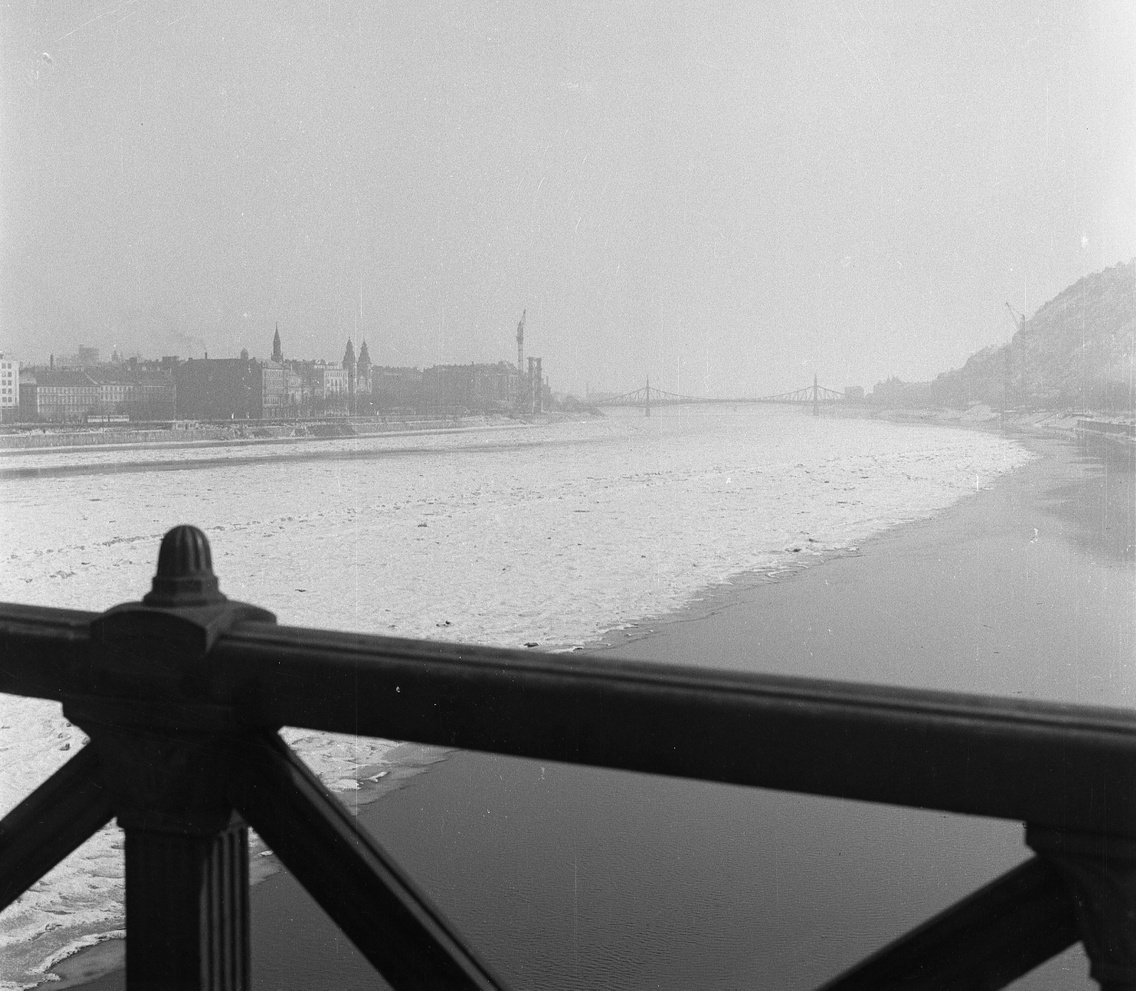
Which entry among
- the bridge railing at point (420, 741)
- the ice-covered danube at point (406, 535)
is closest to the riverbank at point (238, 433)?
the ice-covered danube at point (406, 535)

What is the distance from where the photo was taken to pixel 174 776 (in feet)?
3.67

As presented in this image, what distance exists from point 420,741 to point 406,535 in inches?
447

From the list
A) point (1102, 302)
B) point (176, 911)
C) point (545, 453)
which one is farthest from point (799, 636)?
point (1102, 302)

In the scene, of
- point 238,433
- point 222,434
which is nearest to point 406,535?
point 222,434

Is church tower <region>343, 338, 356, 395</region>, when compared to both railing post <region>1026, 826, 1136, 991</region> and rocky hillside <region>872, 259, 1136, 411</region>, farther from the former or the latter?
railing post <region>1026, 826, 1136, 991</region>

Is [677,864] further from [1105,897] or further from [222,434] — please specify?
Answer: [222,434]

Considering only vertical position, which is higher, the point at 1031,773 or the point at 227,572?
the point at 1031,773

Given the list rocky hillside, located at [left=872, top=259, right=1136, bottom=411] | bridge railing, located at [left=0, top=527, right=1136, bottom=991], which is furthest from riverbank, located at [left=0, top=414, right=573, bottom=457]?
bridge railing, located at [left=0, top=527, right=1136, bottom=991]

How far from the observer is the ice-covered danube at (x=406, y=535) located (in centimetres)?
469

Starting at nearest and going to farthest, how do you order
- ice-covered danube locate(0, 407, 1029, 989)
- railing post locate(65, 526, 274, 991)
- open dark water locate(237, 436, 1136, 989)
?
railing post locate(65, 526, 274, 991)
open dark water locate(237, 436, 1136, 989)
ice-covered danube locate(0, 407, 1029, 989)

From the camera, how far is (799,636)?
7.64 m

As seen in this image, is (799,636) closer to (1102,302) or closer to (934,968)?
(934,968)

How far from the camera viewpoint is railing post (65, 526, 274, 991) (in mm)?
1112

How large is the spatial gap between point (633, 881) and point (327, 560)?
6.78m
